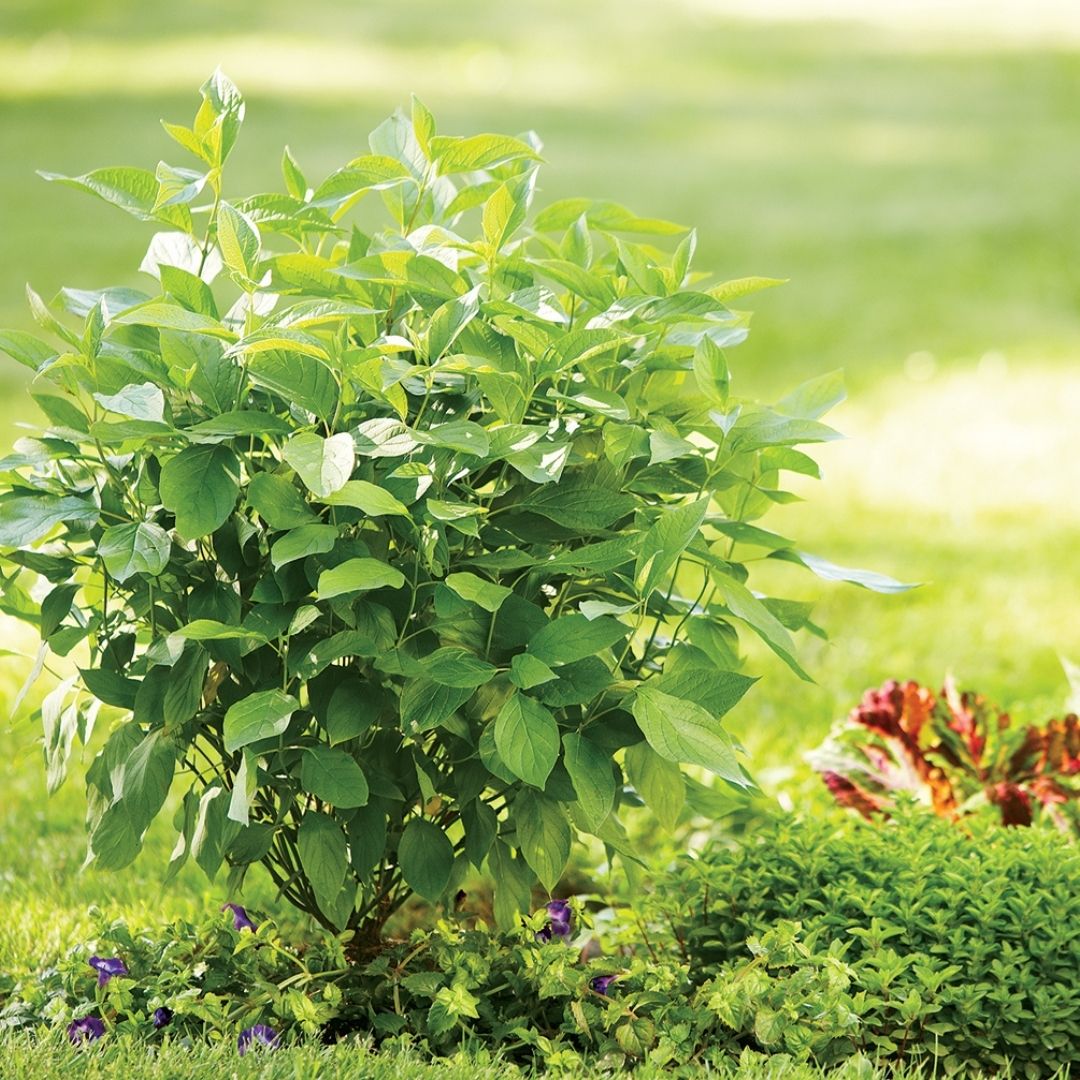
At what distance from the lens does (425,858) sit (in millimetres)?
2258

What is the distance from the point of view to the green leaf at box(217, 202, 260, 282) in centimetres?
203

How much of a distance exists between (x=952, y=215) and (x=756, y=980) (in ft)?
27.4

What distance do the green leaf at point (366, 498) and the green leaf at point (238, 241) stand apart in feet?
1.05

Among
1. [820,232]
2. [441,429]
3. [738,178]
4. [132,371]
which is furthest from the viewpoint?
[738,178]

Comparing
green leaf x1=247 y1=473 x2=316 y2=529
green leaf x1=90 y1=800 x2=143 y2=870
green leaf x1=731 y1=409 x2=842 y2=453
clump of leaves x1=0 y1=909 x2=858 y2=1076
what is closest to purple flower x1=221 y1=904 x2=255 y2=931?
clump of leaves x1=0 y1=909 x2=858 y2=1076

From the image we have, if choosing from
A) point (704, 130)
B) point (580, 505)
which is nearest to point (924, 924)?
point (580, 505)

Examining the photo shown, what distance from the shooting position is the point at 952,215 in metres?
9.78

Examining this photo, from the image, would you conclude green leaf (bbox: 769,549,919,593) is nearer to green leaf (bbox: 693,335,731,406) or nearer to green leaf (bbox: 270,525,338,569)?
green leaf (bbox: 693,335,731,406)

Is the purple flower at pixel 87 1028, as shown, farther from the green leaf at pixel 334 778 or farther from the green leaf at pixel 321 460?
the green leaf at pixel 321 460

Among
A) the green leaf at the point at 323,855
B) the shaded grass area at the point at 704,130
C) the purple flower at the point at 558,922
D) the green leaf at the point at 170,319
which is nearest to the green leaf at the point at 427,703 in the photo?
the green leaf at the point at 323,855

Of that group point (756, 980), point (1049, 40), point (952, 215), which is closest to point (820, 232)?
point (952, 215)

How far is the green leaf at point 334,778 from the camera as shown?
6.86 ft

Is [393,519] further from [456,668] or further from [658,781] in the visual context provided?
[658,781]

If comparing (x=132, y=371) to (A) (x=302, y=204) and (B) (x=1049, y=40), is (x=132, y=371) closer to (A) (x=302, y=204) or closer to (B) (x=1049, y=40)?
(A) (x=302, y=204)
